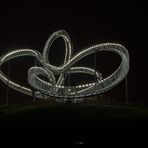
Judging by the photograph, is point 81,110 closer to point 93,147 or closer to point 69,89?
point 93,147

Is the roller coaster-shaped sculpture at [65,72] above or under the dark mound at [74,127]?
above

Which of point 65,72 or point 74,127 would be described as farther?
point 65,72

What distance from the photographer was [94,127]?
1640 inches

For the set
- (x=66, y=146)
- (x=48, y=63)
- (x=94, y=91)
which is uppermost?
(x=48, y=63)

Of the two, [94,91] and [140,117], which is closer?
[140,117]

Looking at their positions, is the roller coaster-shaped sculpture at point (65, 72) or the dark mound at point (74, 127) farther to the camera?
the roller coaster-shaped sculpture at point (65, 72)

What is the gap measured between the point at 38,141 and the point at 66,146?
2926 millimetres

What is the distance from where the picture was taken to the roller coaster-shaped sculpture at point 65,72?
218 feet

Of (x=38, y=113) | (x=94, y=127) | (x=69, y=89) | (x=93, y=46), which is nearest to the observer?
(x=94, y=127)

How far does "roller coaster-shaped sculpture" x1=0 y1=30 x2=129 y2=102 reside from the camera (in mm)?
66562

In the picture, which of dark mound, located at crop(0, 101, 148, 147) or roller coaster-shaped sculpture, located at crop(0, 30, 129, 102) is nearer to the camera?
dark mound, located at crop(0, 101, 148, 147)

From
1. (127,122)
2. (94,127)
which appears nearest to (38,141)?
(94,127)

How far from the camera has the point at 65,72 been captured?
227 feet

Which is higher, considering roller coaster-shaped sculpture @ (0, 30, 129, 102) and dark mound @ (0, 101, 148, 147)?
roller coaster-shaped sculpture @ (0, 30, 129, 102)
